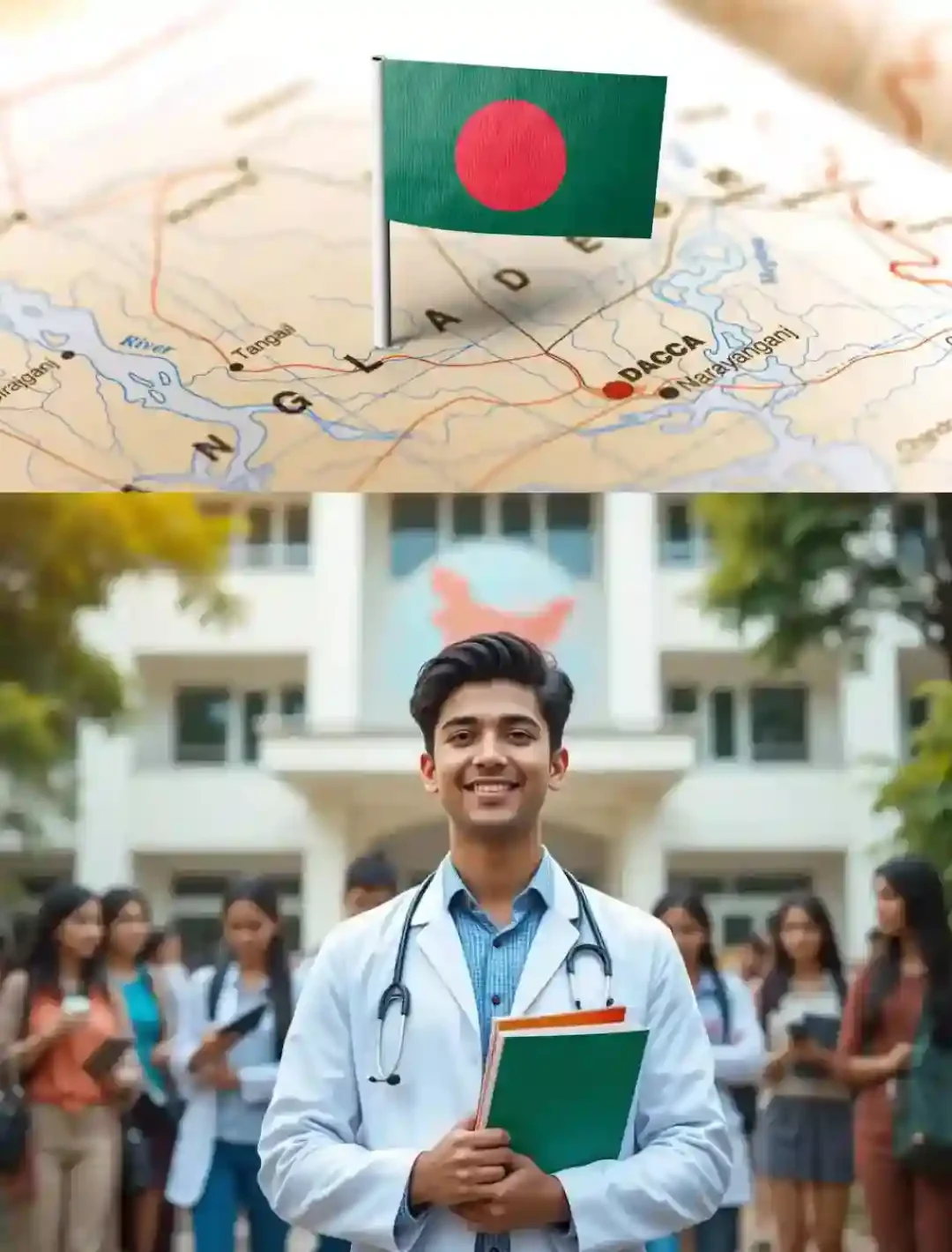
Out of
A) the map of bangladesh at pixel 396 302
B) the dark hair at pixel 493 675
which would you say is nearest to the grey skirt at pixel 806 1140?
the dark hair at pixel 493 675

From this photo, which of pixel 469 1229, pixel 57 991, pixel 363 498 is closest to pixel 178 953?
pixel 57 991

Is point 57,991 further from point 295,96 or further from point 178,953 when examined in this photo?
point 295,96

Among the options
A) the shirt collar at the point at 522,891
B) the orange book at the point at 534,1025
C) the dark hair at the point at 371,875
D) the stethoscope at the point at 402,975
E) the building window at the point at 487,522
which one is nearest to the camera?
the orange book at the point at 534,1025

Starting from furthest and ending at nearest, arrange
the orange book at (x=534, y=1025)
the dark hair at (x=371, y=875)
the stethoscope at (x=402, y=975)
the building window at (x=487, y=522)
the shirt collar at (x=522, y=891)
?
the building window at (x=487, y=522), the dark hair at (x=371, y=875), the shirt collar at (x=522, y=891), the stethoscope at (x=402, y=975), the orange book at (x=534, y=1025)

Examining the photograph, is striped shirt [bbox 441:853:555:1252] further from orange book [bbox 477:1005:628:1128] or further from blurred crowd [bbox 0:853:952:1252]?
blurred crowd [bbox 0:853:952:1252]

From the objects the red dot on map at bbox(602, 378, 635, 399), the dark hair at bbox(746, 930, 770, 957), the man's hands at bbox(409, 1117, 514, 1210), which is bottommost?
the man's hands at bbox(409, 1117, 514, 1210)

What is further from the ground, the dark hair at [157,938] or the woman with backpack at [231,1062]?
the dark hair at [157,938]

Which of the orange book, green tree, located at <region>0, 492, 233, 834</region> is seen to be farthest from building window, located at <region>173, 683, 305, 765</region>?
the orange book

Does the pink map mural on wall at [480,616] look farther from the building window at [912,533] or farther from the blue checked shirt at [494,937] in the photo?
the blue checked shirt at [494,937]

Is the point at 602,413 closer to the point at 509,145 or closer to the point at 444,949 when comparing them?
the point at 509,145
